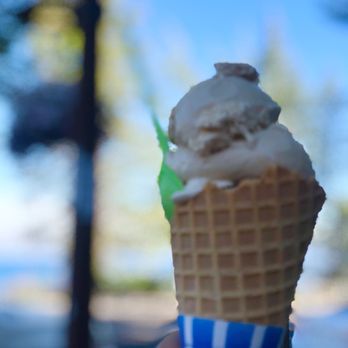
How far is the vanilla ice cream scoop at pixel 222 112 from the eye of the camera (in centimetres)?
83

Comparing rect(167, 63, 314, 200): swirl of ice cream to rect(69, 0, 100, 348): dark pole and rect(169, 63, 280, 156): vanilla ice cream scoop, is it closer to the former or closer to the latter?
rect(169, 63, 280, 156): vanilla ice cream scoop

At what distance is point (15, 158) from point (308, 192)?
226cm

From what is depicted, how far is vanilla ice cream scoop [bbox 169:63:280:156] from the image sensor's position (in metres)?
0.83

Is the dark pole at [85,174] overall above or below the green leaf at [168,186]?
above

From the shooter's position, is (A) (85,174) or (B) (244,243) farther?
(A) (85,174)

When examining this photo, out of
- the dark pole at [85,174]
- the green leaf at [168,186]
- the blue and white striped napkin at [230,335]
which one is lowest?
the blue and white striped napkin at [230,335]

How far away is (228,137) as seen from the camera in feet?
2.73

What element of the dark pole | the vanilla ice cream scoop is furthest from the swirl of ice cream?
the dark pole

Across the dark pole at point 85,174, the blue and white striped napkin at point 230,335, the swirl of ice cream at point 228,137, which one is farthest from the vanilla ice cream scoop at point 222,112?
the dark pole at point 85,174

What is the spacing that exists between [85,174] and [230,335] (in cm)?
180

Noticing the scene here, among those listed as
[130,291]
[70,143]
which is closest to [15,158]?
[70,143]

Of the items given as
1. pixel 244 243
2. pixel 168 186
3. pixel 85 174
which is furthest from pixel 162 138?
pixel 85 174

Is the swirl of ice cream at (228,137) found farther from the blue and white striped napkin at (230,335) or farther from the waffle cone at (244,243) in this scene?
the blue and white striped napkin at (230,335)

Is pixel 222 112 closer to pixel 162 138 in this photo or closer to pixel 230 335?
pixel 162 138
